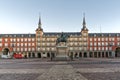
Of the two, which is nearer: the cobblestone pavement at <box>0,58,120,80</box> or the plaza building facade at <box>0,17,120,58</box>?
the cobblestone pavement at <box>0,58,120,80</box>

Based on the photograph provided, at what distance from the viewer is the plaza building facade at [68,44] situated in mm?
141625

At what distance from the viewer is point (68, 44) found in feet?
469

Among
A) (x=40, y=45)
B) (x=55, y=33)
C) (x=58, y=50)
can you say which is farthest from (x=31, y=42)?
(x=58, y=50)

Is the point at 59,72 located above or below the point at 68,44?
below

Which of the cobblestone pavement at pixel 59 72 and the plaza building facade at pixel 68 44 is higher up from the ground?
the plaza building facade at pixel 68 44

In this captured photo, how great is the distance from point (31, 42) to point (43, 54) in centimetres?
974

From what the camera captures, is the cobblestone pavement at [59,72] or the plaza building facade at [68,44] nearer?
the cobblestone pavement at [59,72]

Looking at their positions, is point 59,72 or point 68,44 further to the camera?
point 68,44

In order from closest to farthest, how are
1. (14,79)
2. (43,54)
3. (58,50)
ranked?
(14,79)
(58,50)
(43,54)

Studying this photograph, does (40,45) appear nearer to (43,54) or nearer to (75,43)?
(43,54)

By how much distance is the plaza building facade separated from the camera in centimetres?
14162

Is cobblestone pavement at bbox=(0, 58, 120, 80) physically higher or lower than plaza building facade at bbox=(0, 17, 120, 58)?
lower

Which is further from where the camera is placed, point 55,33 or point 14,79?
point 55,33

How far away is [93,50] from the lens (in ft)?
467
